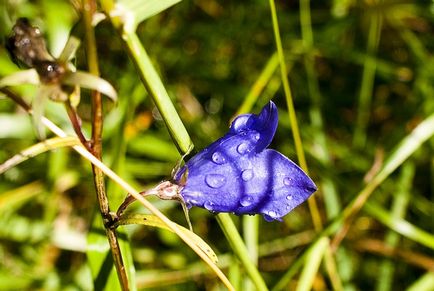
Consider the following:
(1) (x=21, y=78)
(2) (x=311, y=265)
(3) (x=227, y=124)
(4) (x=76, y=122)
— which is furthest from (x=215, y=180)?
(3) (x=227, y=124)

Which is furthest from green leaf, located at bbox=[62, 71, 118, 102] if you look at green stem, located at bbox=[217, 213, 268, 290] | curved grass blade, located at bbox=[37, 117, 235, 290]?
green stem, located at bbox=[217, 213, 268, 290]

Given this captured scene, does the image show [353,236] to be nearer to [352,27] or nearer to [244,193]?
[352,27]

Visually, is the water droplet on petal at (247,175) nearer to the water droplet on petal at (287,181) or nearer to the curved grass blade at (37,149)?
the water droplet on petal at (287,181)

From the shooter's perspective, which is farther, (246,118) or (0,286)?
(0,286)

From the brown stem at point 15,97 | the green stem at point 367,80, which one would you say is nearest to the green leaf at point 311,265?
the green stem at point 367,80

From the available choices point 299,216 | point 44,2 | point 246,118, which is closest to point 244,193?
point 246,118

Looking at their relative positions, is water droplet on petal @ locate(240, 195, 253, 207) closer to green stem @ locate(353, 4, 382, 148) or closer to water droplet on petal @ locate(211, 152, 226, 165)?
water droplet on petal @ locate(211, 152, 226, 165)

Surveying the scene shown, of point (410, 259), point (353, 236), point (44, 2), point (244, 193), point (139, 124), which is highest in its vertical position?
point (44, 2)
